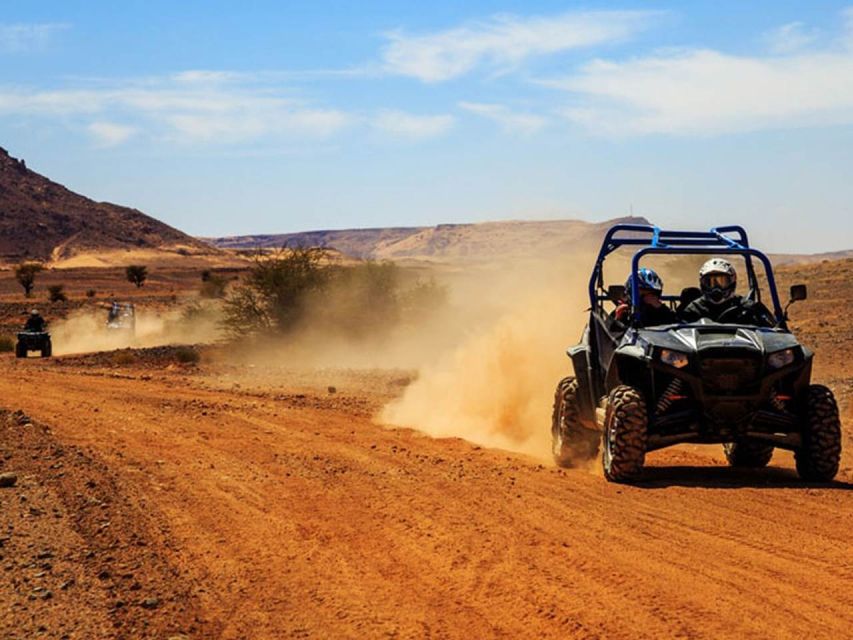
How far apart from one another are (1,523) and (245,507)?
185cm

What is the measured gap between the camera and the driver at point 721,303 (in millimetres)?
11109

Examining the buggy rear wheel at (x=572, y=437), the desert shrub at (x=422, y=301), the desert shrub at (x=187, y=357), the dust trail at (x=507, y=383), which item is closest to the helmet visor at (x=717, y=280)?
the buggy rear wheel at (x=572, y=437)

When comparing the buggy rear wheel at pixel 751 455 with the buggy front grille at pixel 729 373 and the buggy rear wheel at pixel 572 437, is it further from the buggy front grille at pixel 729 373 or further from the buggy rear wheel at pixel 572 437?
the buggy front grille at pixel 729 373

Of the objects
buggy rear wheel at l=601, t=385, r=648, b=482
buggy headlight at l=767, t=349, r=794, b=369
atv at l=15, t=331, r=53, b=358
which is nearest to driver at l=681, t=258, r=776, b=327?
buggy headlight at l=767, t=349, r=794, b=369

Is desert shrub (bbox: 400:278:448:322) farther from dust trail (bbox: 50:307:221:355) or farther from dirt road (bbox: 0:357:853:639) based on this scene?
dirt road (bbox: 0:357:853:639)

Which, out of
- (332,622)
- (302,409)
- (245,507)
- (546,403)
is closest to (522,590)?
(332,622)

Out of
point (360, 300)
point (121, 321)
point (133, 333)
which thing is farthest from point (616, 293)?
point (121, 321)

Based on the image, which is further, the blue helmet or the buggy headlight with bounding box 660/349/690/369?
the blue helmet

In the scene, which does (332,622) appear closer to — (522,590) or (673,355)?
(522,590)

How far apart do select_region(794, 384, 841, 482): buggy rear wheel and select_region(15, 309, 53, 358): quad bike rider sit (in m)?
32.2

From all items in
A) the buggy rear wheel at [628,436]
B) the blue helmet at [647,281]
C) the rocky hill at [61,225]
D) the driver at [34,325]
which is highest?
the rocky hill at [61,225]

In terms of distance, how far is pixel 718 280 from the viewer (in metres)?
11.2

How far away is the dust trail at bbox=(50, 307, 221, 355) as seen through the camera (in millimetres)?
47125

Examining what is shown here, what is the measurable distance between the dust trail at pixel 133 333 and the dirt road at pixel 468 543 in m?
33.5
